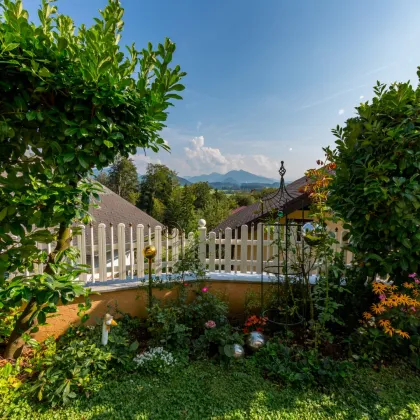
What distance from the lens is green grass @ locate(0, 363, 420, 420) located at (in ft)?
5.35

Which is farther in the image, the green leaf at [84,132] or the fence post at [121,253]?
the fence post at [121,253]

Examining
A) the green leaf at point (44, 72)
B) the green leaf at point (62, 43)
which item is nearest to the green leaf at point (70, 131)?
the green leaf at point (44, 72)

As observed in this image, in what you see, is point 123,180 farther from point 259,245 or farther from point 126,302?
point 259,245

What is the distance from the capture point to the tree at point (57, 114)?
1381 mm

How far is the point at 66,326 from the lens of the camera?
2.63 m

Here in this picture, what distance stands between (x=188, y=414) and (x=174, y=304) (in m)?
1.26

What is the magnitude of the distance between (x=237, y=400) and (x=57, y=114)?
257 centimetres

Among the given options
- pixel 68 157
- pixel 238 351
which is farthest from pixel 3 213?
pixel 238 351

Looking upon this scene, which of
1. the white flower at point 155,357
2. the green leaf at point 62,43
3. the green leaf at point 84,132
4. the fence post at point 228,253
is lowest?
the white flower at point 155,357

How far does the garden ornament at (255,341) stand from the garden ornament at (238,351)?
0.12m

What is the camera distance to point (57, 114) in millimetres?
1545

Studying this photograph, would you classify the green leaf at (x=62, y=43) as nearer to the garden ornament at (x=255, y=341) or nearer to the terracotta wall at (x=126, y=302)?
the terracotta wall at (x=126, y=302)

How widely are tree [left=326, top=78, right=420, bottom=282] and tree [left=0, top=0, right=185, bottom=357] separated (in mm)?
1815

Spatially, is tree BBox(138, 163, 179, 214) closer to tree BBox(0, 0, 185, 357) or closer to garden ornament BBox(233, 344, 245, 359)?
garden ornament BBox(233, 344, 245, 359)
